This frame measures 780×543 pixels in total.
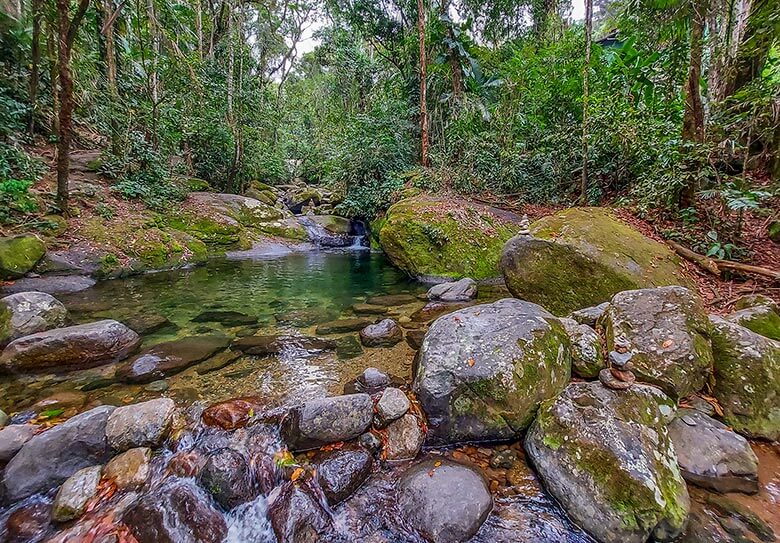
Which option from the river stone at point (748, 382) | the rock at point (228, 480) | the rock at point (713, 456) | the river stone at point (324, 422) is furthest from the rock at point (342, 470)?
the river stone at point (748, 382)

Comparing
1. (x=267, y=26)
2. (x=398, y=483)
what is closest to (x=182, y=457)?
(x=398, y=483)

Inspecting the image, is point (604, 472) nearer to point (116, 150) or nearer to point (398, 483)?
point (398, 483)

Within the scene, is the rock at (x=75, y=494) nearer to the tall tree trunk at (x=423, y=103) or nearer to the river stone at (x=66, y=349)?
the river stone at (x=66, y=349)

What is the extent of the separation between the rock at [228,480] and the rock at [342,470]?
0.48 metres

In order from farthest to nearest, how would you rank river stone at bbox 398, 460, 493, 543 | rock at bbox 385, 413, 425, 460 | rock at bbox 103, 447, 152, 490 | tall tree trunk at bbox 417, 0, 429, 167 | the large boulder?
tall tree trunk at bbox 417, 0, 429, 167 → the large boulder → rock at bbox 385, 413, 425, 460 → rock at bbox 103, 447, 152, 490 → river stone at bbox 398, 460, 493, 543

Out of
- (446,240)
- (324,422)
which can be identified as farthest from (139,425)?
(446,240)

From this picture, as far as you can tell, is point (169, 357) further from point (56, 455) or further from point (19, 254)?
point (19, 254)

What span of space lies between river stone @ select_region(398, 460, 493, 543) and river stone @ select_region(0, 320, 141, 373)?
3.80m

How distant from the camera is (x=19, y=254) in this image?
20.9ft

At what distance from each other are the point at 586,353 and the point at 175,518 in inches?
137

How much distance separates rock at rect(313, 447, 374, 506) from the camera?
2529mm

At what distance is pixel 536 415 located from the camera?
2893 mm

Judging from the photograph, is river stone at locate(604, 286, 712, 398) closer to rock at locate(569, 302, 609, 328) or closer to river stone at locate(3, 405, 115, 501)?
rock at locate(569, 302, 609, 328)

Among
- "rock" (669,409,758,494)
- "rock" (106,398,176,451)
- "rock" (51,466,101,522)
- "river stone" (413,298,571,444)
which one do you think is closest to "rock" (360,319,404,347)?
"river stone" (413,298,571,444)
